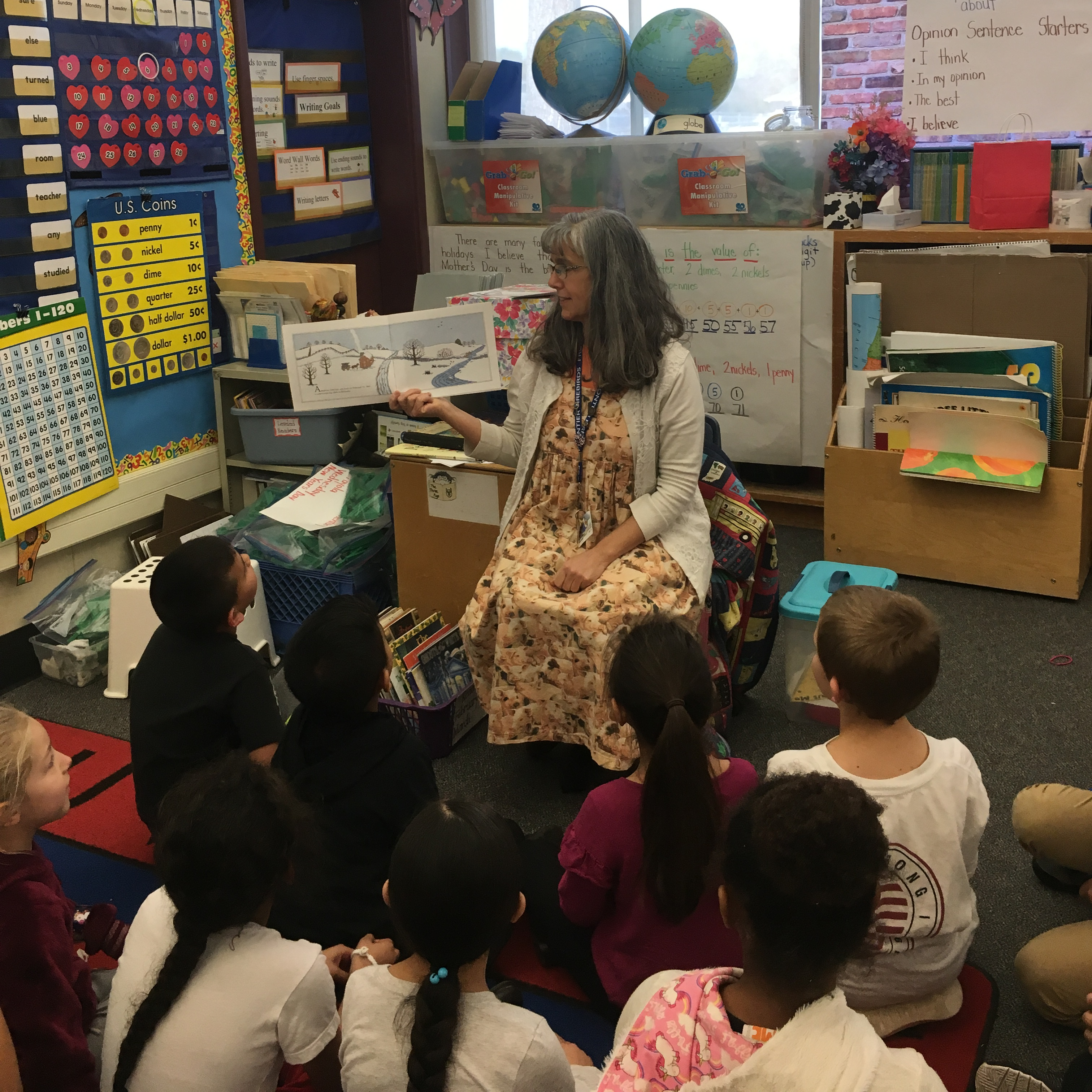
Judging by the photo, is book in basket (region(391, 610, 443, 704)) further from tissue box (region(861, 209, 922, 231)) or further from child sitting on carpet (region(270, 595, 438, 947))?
tissue box (region(861, 209, 922, 231))

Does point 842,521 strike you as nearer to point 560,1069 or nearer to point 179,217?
point 179,217

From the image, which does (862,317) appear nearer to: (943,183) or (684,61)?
(943,183)

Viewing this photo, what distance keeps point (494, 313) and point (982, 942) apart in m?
1.80

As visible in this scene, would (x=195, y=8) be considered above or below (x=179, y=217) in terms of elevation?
above

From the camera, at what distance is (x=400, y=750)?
6.08 feet

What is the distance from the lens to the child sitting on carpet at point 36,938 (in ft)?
4.53

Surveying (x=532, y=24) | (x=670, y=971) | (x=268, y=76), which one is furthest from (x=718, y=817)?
(x=532, y=24)

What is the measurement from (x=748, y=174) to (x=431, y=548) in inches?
72.8

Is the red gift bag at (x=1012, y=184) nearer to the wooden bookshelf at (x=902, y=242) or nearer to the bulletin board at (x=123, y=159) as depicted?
the wooden bookshelf at (x=902, y=242)

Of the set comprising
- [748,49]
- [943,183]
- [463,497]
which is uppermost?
[748,49]

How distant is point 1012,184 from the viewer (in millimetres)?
3377

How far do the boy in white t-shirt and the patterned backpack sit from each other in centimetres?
88

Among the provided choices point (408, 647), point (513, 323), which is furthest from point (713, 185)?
point (408, 647)

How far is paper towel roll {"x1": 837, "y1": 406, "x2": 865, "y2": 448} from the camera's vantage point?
3486 mm
